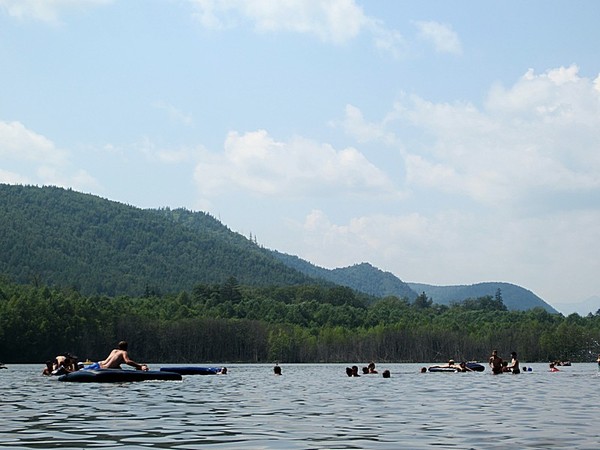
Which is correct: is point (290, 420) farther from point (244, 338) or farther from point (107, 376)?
point (244, 338)

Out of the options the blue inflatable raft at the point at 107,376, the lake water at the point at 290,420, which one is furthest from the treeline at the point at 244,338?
the lake water at the point at 290,420

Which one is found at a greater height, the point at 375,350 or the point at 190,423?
the point at 375,350

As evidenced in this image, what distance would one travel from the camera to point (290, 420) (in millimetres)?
24094

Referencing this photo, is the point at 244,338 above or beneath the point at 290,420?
above

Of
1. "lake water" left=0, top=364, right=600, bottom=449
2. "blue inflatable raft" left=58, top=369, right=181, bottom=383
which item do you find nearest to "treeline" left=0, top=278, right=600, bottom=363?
"blue inflatable raft" left=58, top=369, right=181, bottom=383

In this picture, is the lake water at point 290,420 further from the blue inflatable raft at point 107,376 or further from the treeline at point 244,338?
the treeline at point 244,338

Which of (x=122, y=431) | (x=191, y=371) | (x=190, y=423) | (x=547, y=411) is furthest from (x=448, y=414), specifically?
(x=191, y=371)

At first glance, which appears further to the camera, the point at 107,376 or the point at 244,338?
the point at 244,338

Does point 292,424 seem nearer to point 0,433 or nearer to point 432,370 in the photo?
point 0,433

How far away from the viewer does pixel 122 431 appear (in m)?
20.6

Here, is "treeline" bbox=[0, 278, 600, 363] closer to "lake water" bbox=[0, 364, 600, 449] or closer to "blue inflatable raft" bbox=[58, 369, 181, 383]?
"blue inflatable raft" bbox=[58, 369, 181, 383]

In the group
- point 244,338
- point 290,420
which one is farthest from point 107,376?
point 244,338

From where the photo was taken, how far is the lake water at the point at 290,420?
18812 mm

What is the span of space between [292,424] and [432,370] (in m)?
55.4
